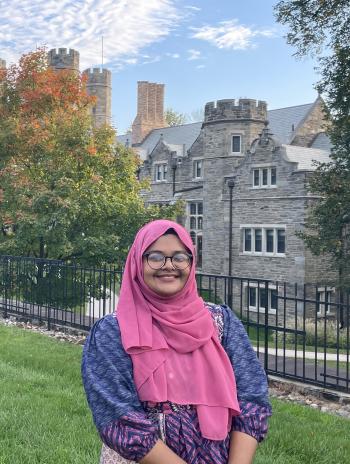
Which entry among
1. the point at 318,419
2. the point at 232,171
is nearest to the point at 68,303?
the point at 318,419

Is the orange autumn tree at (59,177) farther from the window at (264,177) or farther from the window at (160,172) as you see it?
the window at (160,172)

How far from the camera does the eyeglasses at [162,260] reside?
7.59 feet

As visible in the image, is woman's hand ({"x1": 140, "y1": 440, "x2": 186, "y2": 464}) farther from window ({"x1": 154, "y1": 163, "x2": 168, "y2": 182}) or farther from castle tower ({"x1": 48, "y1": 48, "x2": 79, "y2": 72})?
castle tower ({"x1": 48, "y1": 48, "x2": 79, "y2": 72})

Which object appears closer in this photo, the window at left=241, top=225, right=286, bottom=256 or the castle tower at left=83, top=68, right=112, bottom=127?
the window at left=241, top=225, right=286, bottom=256

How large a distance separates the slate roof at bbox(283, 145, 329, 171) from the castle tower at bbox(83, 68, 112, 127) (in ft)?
100

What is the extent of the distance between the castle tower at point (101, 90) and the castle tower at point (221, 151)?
2501cm

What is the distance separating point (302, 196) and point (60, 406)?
2416cm

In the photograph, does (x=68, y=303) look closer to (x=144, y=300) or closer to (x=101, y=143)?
(x=101, y=143)

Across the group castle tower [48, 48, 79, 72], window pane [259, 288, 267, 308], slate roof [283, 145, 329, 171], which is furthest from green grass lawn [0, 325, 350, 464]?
castle tower [48, 48, 79, 72]

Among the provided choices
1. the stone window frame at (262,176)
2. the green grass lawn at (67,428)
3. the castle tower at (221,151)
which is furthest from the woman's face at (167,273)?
the castle tower at (221,151)

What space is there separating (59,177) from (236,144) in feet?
62.9

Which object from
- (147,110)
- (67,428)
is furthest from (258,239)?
(147,110)

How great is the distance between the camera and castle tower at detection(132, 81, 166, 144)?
2095 inches

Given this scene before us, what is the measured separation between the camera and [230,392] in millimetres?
2244
